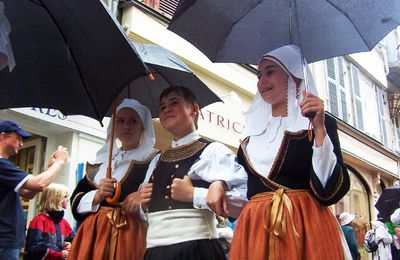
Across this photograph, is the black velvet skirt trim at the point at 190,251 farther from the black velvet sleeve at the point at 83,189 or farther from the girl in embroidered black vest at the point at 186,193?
the black velvet sleeve at the point at 83,189

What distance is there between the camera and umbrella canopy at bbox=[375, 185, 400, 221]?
7.65m

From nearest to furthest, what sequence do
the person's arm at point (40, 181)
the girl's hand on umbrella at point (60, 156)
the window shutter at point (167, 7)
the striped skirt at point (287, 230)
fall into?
1. the striped skirt at point (287, 230)
2. the person's arm at point (40, 181)
3. the girl's hand on umbrella at point (60, 156)
4. the window shutter at point (167, 7)

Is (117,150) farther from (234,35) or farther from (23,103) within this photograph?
(234,35)

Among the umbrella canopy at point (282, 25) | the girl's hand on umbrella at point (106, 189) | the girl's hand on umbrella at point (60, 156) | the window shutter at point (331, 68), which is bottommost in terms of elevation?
the girl's hand on umbrella at point (106, 189)

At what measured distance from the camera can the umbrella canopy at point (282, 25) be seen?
2.53 m

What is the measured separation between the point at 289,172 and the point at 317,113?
1.03 feet

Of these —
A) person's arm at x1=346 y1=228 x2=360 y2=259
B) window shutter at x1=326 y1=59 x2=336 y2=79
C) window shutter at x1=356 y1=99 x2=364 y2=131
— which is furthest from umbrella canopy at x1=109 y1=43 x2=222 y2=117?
window shutter at x1=356 y1=99 x2=364 y2=131

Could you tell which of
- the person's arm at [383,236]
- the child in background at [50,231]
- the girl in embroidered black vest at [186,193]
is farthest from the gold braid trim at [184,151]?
the person's arm at [383,236]

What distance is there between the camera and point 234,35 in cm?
280

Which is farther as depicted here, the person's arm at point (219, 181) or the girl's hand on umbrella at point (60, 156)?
the girl's hand on umbrella at point (60, 156)

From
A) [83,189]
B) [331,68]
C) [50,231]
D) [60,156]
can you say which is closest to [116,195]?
[83,189]

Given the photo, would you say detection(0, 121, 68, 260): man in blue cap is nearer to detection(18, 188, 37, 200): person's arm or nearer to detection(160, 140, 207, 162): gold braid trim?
detection(18, 188, 37, 200): person's arm

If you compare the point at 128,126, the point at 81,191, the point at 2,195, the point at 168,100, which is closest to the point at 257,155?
the point at 168,100

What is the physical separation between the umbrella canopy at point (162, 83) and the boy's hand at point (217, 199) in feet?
4.48
